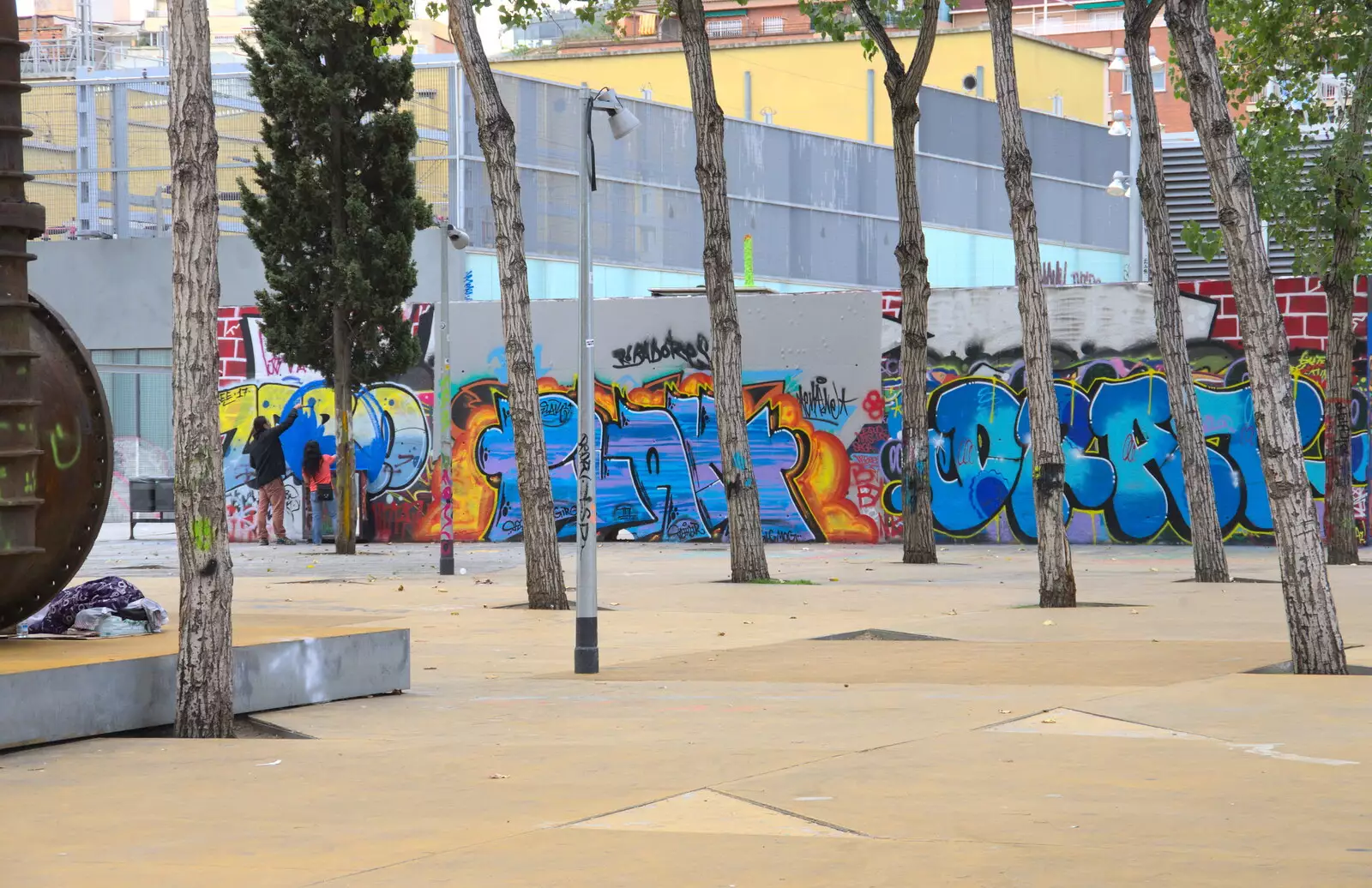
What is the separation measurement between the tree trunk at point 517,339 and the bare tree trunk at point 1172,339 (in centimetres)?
734

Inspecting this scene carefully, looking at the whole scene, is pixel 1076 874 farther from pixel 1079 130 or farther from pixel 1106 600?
pixel 1079 130

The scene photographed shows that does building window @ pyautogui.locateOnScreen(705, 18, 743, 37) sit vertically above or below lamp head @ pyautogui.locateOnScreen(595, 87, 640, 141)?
above

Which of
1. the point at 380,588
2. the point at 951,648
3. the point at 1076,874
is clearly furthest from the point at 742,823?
the point at 380,588

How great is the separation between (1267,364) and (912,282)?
39.3ft

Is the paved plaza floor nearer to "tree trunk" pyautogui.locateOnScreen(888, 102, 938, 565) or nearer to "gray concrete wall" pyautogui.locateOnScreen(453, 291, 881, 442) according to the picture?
"tree trunk" pyautogui.locateOnScreen(888, 102, 938, 565)

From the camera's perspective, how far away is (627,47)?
7206 cm

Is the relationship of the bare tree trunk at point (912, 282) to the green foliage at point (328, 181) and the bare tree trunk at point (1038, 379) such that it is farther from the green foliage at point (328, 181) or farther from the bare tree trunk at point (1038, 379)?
the green foliage at point (328, 181)

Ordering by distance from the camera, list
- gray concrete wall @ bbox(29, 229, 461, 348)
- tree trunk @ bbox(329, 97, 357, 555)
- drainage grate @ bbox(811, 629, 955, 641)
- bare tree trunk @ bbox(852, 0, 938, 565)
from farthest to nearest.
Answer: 1. gray concrete wall @ bbox(29, 229, 461, 348)
2. tree trunk @ bbox(329, 97, 357, 555)
3. bare tree trunk @ bbox(852, 0, 938, 565)
4. drainage grate @ bbox(811, 629, 955, 641)

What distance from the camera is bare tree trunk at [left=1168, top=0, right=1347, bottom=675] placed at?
11547 mm

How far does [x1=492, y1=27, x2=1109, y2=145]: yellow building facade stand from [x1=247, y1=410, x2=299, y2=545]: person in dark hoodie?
26.4m

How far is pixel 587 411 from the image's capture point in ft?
42.0

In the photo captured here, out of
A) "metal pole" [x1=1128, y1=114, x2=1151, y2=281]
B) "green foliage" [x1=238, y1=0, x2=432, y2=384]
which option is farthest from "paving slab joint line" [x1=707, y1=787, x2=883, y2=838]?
"metal pole" [x1=1128, y1=114, x2=1151, y2=281]

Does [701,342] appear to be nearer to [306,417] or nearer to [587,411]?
[306,417]

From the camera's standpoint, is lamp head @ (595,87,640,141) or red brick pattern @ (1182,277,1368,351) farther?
red brick pattern @ (1182,277,1368,351)
